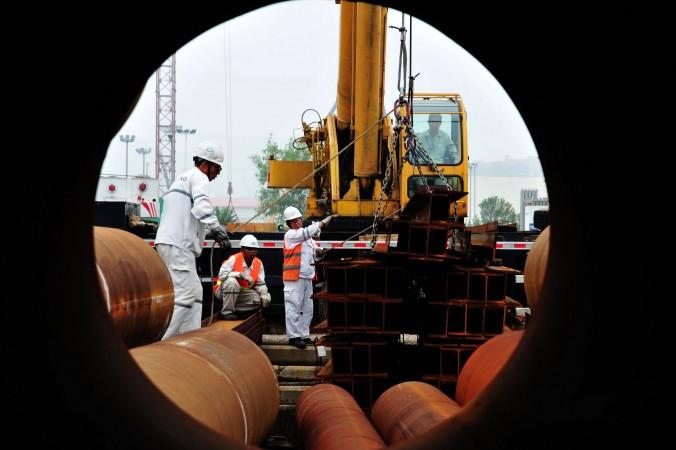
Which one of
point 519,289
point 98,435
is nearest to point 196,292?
point 98,435

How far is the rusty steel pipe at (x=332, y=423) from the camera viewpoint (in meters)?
3.88

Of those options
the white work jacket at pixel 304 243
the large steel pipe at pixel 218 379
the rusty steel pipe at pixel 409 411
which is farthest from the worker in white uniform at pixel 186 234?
the rusty steel pipe at pixel 409 411

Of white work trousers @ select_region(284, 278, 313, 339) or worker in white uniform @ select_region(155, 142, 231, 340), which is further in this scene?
white work trousers @ select_region(284, 278, 313, 339)

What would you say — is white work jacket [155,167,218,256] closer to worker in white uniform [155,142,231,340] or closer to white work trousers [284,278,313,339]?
worker in white uniform [155,142,231,340]

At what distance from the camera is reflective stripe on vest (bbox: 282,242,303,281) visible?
9.03 meters

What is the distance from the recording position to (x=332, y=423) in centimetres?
425

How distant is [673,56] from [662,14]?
10 cm

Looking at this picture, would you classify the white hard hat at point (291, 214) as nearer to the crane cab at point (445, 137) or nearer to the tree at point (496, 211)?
the crane cab at point (445, 137)

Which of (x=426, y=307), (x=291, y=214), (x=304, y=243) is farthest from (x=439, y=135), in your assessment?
(x=426, y=307)

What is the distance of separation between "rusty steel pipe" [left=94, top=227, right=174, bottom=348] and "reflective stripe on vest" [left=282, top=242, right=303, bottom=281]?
3983 millimetres

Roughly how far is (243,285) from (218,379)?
5050 millimetres

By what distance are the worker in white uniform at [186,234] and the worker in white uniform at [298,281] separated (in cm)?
216

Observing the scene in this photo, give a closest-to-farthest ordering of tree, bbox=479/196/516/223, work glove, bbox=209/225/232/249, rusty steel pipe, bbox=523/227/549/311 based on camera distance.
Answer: rusty steel pipe, bbox=523/227/549/311, work glove, bbox=209/225/232/249, tree, bbox=479/196/516/223

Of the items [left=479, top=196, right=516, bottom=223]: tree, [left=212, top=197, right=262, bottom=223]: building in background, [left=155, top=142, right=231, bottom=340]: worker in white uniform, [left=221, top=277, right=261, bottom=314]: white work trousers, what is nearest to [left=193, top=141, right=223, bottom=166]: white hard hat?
[left=155, top=142, right=231, bottom=340]: worker in white uniform
